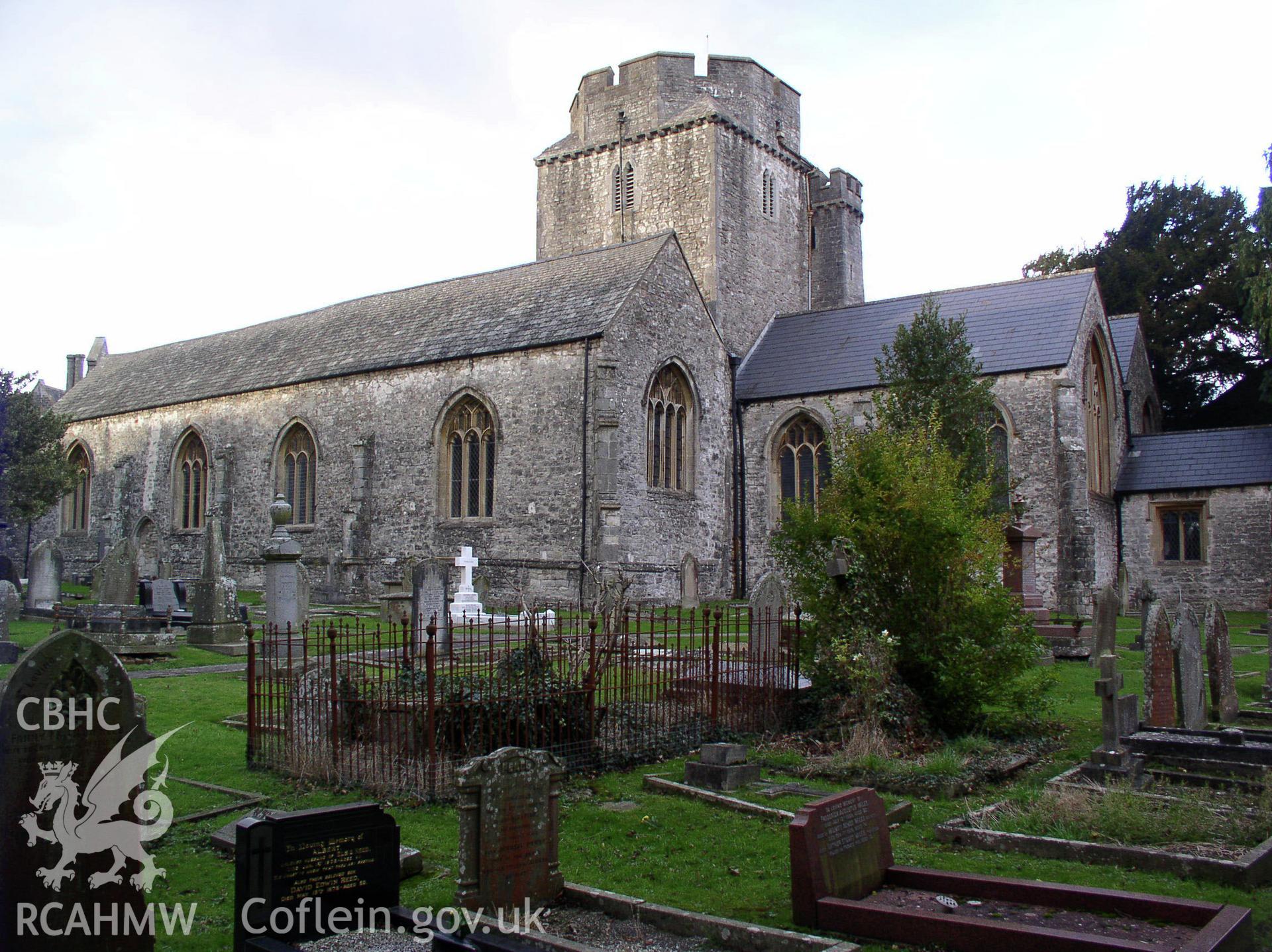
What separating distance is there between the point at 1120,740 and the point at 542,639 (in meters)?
5.02

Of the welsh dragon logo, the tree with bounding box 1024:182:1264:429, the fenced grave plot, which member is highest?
the tree with bounding box 1024:182:1264:429

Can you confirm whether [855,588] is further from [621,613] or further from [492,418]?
[492,418]

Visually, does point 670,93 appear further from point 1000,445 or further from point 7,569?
point 7,569

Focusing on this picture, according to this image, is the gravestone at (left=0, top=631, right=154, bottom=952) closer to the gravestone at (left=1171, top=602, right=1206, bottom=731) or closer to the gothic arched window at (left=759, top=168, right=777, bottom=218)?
the gravestone at (left=1171, top=602, right=1206, bottom=731)

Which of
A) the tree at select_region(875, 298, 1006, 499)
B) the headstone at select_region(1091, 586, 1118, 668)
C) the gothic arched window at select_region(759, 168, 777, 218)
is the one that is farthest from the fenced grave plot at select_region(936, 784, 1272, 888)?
the gothic arched window at select_region(759, 168, 777, 218)

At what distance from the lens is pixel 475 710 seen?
26.5ft

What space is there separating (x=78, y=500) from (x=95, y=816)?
35.4 meters

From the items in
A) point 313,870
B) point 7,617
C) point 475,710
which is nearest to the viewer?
point 313,870

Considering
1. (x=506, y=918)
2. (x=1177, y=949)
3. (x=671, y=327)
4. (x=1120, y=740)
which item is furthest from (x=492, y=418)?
(x=1177, y=949)

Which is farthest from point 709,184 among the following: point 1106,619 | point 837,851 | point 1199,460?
point 837,851

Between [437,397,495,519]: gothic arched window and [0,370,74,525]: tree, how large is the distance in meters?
12.9

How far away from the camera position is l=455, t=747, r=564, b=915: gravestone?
5.20 metres

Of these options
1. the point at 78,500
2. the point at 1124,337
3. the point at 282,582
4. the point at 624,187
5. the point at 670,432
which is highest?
the point at 624,187

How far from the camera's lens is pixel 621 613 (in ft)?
32.1
